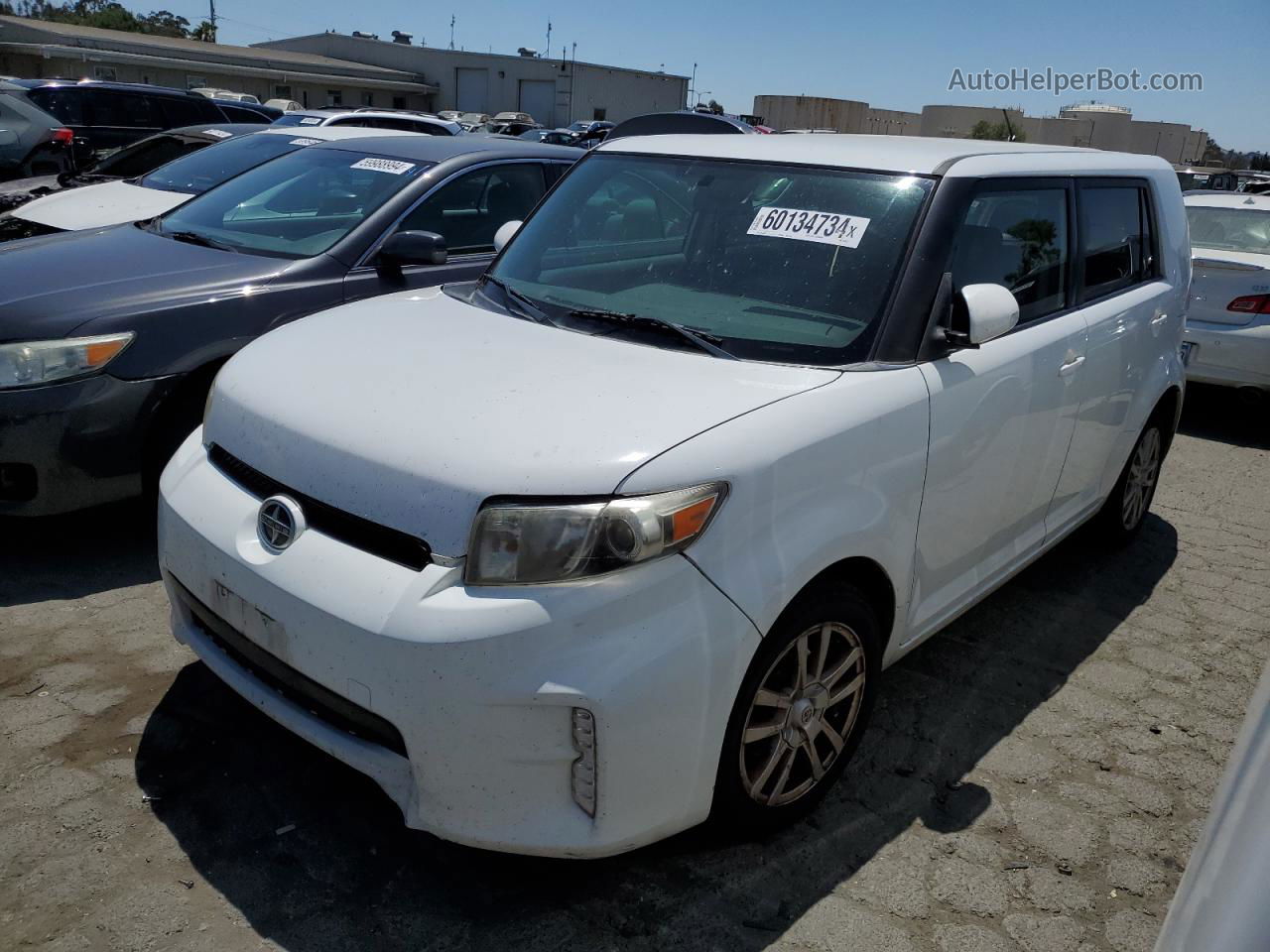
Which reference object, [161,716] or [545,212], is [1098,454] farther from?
[161,716]

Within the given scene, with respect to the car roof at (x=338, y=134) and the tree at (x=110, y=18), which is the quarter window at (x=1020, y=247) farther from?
the tree at (x=110, y=18)

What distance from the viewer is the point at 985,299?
9.21ft

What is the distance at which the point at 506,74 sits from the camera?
195ft

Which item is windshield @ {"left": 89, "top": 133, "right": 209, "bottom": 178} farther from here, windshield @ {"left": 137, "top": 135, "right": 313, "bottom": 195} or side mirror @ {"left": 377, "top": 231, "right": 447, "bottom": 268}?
side mirror @ {"left": 377, "top": 231, "right": 447, "bottom": 268}

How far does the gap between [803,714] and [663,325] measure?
1155 mm

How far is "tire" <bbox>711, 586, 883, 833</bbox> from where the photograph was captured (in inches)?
94.8

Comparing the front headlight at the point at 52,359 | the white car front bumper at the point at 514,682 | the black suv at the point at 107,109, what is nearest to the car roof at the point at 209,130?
the black suv at the point at 107,109

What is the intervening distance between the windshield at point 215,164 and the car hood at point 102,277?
2099mm

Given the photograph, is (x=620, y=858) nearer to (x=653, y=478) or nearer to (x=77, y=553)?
(x=653, y=478)

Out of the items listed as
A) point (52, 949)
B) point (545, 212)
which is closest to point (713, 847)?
point (52, 949)

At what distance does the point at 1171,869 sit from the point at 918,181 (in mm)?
2092

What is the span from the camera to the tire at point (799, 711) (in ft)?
7.90

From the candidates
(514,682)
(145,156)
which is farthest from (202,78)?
(514,682)

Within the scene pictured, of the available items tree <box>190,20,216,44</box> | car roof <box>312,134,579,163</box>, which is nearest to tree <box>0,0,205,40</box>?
tree <box>190,20,216,44</box>
